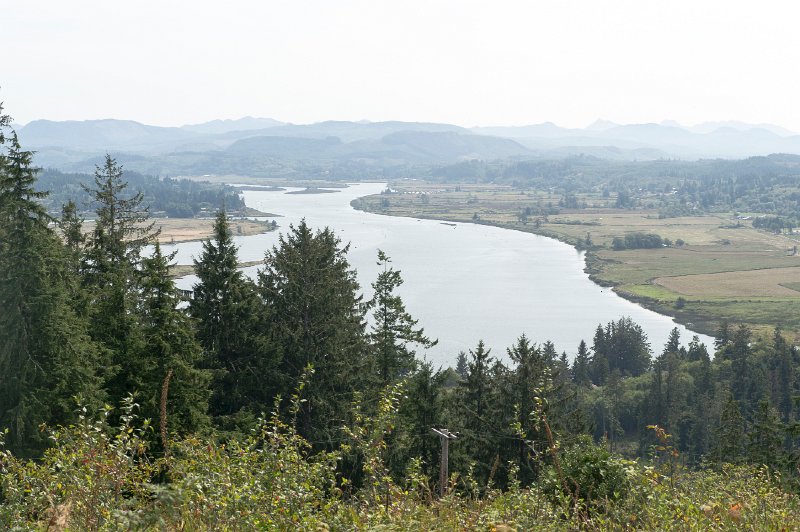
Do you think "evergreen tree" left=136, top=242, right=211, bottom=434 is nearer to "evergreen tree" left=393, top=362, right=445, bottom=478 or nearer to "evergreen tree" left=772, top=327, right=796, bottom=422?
"evergreen tree" left=393, top=362, right=445, bottom=478

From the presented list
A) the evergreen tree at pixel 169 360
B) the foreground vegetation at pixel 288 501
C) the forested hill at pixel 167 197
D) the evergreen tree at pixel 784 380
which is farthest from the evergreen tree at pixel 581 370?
the forested hill at pixel 167 197

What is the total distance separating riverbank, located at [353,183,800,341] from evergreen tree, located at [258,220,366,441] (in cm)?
5122

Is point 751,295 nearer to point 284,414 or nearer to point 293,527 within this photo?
point 284,414

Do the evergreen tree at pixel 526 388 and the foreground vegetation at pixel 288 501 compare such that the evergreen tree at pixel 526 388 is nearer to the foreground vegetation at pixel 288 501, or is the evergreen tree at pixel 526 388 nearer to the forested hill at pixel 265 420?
the forested hill at pixel 265 420

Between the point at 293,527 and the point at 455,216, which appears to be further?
the point at 455,216

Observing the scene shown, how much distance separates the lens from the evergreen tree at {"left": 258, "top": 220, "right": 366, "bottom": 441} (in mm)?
16172

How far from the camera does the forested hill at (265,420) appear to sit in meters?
4.97

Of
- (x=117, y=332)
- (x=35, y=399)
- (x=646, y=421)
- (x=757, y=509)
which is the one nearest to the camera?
(x=757, y=509)

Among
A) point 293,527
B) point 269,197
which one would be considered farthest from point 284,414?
point 269,197

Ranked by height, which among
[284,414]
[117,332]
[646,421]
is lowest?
[646,421]

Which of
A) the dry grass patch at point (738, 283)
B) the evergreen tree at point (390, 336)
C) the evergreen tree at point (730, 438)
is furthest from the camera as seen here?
the dry grass patch at point (738, 283)

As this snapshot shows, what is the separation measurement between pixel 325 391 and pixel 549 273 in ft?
225

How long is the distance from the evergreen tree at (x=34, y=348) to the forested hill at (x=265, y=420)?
32mm

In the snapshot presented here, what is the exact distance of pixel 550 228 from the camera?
126125mm
